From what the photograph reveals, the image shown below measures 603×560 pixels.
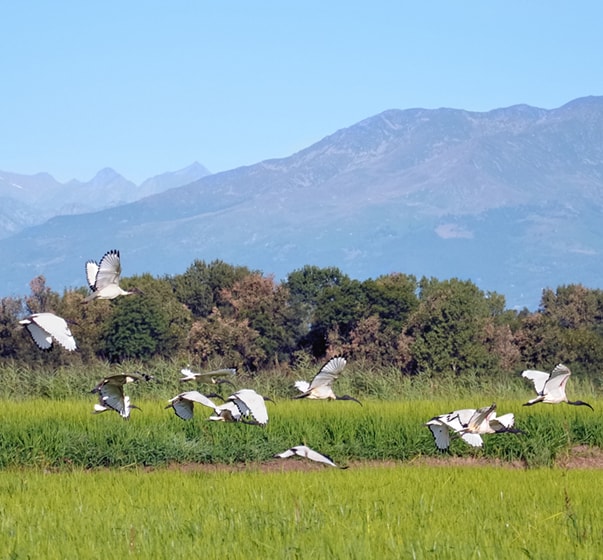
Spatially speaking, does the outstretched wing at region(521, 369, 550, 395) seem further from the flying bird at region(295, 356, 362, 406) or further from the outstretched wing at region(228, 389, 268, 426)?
the outstretched wing at region(228, 389, 268, 426)

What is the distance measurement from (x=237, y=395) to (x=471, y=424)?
2.61m

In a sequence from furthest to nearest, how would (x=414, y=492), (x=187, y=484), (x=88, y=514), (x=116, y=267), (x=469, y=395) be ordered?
(x=469, y=395) < (x=116, y=267) < (x=187, y=484) < (x=414, y=492) < (x=88, y=514)

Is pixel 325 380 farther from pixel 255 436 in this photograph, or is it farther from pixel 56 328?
pixel 56 328

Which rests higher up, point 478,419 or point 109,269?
point 109,269

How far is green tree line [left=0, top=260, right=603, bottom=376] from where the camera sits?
161 ft

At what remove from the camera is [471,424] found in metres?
12.3

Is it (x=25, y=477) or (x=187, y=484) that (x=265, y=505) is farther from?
(x=25, y=477)

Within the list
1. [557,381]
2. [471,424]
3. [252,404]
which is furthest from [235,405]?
[557,381]

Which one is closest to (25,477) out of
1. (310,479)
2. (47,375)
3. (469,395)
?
(310,479)

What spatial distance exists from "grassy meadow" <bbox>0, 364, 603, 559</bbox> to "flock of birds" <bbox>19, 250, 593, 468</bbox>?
550 mm

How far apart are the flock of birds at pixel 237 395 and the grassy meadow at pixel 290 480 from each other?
0.55 metres

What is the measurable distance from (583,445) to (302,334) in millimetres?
43784

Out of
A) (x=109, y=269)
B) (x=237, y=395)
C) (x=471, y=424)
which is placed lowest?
(x=471, y=424)

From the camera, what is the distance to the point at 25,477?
1341cm
